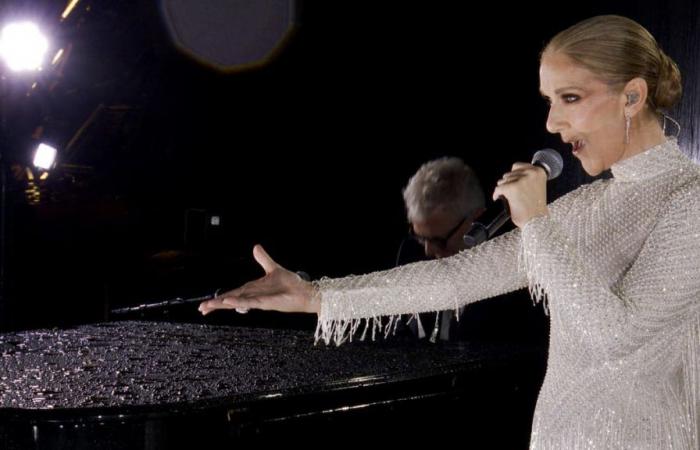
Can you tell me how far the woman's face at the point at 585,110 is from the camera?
1205 mm

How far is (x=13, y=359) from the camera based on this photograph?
1.92 m

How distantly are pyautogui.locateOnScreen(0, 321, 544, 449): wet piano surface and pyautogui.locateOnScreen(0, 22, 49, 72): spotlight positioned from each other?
2.84m

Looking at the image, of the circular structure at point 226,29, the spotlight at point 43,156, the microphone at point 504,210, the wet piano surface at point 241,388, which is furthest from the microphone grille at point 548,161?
the spotlight at point 43,156

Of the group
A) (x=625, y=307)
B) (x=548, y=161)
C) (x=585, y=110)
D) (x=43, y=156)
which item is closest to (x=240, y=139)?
(x=43, y=156)

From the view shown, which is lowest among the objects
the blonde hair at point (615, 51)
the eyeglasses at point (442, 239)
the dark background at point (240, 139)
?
the blonde hair at point (615, 51)

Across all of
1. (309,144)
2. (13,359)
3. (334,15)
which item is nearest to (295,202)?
(309,144)

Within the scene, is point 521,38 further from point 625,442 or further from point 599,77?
point 625,442

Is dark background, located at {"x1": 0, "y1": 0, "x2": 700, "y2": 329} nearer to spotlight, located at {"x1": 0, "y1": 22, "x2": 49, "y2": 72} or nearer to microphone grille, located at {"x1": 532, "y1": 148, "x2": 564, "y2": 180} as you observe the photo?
spotlight, located at {"x1": 0, "y1": 22, "x2": 49, "y2": 72}

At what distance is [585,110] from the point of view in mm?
1209

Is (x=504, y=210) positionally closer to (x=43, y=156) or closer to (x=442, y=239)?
(x=442, y=239)

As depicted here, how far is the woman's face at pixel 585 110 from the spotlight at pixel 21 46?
14.6 feet

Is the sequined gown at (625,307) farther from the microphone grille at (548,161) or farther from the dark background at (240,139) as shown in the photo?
the dark background at (240,139)

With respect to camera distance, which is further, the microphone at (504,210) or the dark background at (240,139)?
the dark background at (240,139)

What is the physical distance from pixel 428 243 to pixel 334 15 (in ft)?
8.65
